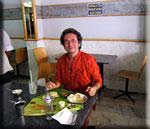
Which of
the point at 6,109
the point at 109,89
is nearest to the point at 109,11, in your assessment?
the point at 109,89

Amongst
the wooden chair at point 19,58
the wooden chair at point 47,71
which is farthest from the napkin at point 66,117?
the wooden chair at point 19,58

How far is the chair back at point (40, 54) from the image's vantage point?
12.2 feet

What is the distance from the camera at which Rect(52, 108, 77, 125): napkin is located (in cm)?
120

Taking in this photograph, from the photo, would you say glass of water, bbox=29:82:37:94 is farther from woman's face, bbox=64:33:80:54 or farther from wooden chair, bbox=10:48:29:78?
wooden chair, bbox=10:48:29:78

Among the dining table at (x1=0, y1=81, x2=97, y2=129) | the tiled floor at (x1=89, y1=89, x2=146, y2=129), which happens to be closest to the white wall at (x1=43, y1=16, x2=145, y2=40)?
the tiled floor at (x1=89, y1=89, x2=146, y2=129)

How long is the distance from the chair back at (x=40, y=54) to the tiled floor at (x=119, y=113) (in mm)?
1522

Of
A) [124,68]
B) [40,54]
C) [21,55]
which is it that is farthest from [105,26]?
[21,55]

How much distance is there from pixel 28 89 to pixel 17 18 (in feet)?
8.58

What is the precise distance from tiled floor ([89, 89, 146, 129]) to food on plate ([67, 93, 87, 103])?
3.21 feet

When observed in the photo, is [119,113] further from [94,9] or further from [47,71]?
[94,9]

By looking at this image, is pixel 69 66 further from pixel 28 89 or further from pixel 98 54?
pixel 98 54

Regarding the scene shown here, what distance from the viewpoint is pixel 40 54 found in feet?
12.5

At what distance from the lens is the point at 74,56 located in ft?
6.06

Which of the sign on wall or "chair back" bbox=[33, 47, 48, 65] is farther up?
the sign on wall
